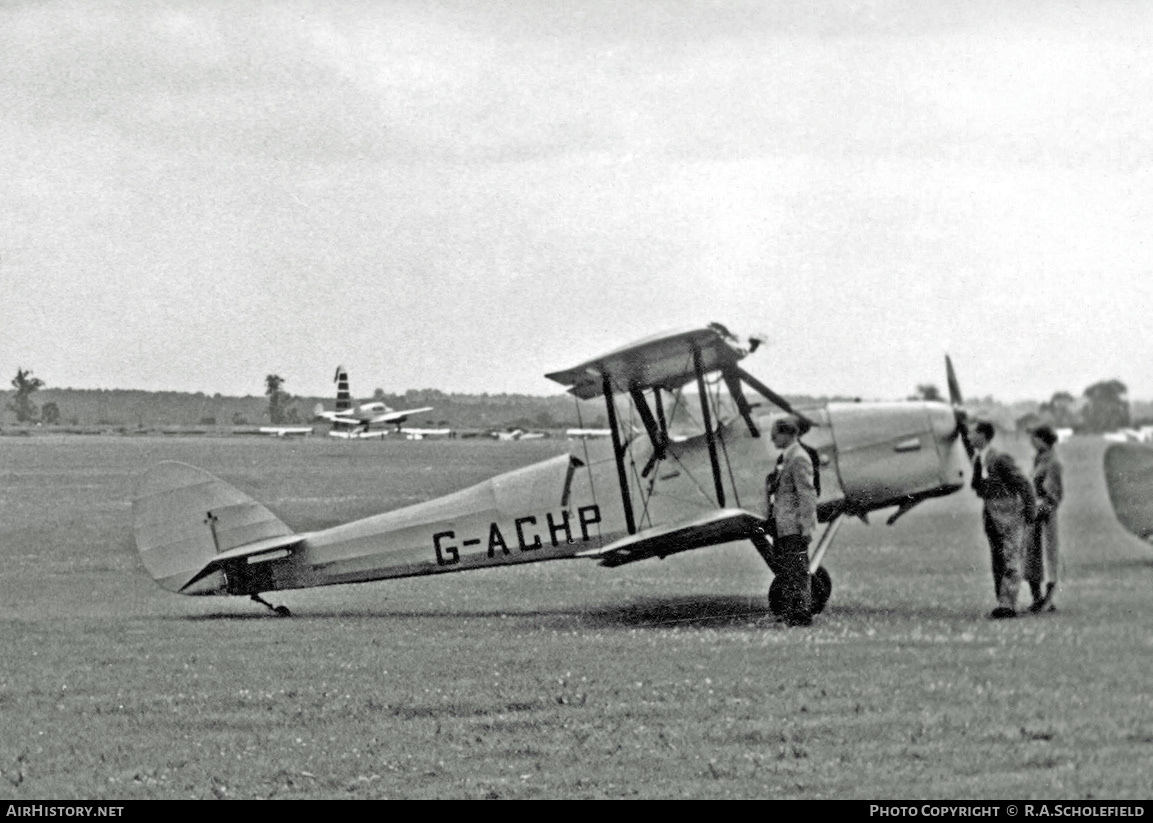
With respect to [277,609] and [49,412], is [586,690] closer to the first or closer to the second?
Result: [277,609]

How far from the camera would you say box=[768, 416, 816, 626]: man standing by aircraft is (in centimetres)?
941

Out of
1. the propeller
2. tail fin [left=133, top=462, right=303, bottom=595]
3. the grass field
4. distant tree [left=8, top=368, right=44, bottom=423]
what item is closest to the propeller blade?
the propeller

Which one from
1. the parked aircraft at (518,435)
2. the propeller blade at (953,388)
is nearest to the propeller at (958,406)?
the propeller blade at (953,388)

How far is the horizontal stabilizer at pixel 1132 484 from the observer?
7.71 meters

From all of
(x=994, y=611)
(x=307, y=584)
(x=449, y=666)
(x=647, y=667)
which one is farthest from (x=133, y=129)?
(x=994, y=611)

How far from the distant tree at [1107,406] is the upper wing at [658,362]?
3.30 m

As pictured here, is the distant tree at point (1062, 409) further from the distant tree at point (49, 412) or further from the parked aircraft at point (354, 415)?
the parked aircraft at point (354, 415)

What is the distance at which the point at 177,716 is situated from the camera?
7.02 m

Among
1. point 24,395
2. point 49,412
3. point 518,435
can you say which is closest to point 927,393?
point 24,395

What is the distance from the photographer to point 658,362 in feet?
33.6

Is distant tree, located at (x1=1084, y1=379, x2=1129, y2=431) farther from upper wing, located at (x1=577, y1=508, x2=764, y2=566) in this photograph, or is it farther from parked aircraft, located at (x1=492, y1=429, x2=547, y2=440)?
parked aircraft, located at (x1=492, y1=429, x2=547, y2=440)

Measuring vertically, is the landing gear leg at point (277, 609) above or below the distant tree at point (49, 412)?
below
